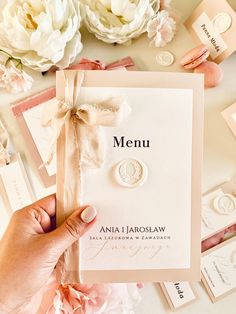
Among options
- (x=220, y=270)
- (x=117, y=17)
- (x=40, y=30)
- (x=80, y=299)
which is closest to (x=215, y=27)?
(x=117, y=17)

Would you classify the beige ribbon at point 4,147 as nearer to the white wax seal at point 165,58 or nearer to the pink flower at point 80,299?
the pink flower at point 80,299

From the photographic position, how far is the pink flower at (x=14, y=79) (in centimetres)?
100

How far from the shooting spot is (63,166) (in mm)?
716

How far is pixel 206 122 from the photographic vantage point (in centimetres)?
101

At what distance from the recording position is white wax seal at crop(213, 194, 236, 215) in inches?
38.9

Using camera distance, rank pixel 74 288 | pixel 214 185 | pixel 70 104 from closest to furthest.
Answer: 1. pixel 70 104
2. pixel 74 288
3. pixel 214 185

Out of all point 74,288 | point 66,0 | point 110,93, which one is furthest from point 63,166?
point 66,0

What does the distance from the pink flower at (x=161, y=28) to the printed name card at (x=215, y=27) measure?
0.17 ft

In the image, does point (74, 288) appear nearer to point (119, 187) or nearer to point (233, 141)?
point (119, 187)

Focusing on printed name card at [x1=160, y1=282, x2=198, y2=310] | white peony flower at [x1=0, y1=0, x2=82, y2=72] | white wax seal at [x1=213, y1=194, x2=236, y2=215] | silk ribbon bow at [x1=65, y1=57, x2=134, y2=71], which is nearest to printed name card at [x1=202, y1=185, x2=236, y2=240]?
white wax seal at [x1=213, y1=194, x2=236, y2=215]

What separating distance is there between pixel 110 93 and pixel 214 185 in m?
0.42

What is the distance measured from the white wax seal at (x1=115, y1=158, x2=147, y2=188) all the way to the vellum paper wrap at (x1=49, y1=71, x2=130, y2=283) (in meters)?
0.03

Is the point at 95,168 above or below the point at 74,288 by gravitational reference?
above

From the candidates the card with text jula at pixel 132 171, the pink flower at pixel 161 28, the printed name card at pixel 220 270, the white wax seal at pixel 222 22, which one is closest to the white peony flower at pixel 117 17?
the pink flower at pixel 161 28
